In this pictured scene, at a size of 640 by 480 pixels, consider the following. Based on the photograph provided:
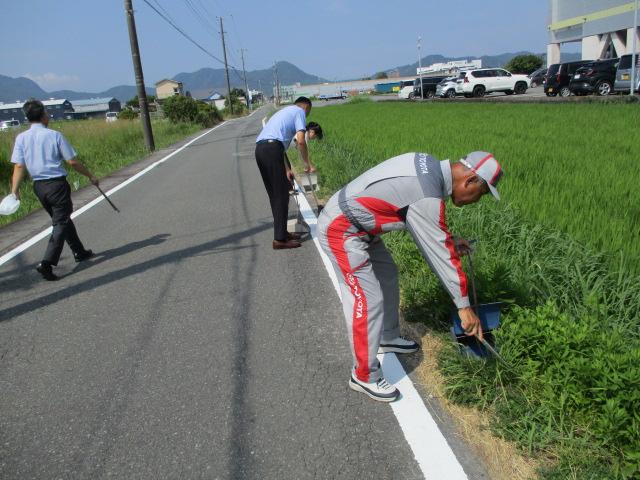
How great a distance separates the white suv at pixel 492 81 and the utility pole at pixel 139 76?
19305 mm

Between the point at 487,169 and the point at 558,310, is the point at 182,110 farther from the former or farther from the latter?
the point at 487,169

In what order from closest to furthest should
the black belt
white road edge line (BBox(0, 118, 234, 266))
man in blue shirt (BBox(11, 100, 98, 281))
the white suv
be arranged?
the black belt → man in blue shirt (BBox(11, 100, 98, 281)) → white road edge line (BBox(0, 118, 234, 266)) → the white suv

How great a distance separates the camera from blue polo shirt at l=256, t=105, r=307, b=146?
503 centimetres

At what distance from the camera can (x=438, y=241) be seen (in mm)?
2236

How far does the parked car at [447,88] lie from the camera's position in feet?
106

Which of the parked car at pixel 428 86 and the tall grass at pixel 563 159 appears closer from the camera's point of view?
the tall grass at pixel 563 159

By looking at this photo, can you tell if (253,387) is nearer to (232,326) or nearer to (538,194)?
(232,326)

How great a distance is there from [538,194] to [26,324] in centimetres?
441

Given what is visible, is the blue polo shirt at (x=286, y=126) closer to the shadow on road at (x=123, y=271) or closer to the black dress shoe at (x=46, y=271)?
the shadow on road at (x=123, y=271)

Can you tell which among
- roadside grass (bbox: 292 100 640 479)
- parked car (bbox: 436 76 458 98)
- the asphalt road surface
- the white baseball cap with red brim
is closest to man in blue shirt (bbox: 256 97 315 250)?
the asphalt road surface

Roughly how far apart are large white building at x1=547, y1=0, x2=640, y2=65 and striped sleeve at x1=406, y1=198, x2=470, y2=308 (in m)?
39.1

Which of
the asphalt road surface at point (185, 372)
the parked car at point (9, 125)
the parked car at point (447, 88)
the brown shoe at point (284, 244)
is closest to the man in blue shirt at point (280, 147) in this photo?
the brown shoe at point (284, 244)

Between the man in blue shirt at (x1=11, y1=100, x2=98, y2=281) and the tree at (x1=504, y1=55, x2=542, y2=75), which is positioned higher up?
the tree at (x1=504, y1=55, x2=542, y2=75)

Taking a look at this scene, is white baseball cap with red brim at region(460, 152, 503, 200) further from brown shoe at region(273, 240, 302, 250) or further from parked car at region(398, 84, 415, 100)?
parked car at region(398, 84, 415, 100)
